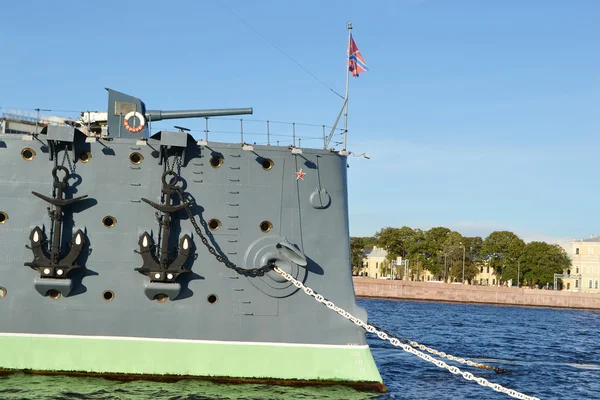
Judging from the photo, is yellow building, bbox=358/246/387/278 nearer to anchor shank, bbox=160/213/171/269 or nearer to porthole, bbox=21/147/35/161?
anchor shank, bbox=160/213/171/269

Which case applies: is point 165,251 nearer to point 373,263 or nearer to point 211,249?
point 211,249

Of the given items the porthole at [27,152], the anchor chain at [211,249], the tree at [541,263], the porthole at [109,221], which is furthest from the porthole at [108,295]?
the tree at [541,263]

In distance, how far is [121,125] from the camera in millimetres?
17078

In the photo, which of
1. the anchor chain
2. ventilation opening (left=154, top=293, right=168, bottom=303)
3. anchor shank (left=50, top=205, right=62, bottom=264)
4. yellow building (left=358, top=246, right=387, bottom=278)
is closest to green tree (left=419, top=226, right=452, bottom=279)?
yellow building (left=358, top=246, right=387, bottom=278)

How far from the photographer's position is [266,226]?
16641 mm

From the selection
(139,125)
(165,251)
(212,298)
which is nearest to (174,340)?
Answer: (212,298)

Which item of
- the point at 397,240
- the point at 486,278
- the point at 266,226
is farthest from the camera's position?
the point at 486,278

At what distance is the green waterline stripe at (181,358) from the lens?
15555 mm

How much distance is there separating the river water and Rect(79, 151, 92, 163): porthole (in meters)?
4.84

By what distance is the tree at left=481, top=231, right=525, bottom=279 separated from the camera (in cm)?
12521

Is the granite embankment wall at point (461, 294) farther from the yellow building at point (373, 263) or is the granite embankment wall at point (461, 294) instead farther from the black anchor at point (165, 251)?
the black anchor at point (165, 251)

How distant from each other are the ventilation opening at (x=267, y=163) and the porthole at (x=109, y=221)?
143 inches

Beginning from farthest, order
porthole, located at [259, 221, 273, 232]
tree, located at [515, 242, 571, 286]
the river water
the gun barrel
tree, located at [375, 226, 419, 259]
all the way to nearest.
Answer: tree, located at [375, 226, 419, 259] → tree, located at [515, 242, 571, 286] → the gun barrel → porthole, located at [259, 221, 273, 232] → the river water

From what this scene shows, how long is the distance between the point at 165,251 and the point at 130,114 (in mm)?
3493
